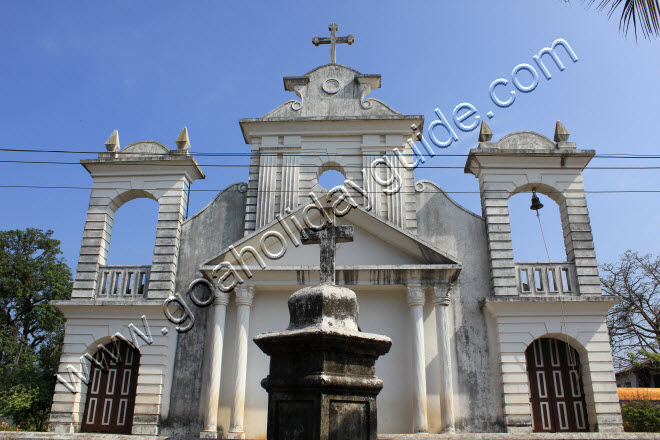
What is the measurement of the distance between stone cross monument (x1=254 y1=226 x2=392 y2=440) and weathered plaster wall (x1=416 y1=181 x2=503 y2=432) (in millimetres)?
8754

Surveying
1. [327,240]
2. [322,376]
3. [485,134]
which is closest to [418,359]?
[485,134]

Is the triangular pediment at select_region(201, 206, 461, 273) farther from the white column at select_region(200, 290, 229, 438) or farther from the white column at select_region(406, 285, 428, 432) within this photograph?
the white column at select_region(200, 290, 229, 438)

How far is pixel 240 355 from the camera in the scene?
13.8m

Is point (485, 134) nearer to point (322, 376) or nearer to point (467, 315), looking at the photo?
point (467, 315)

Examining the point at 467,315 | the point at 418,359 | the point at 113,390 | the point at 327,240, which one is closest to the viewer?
the point at 327,240

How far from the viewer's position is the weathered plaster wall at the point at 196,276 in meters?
14.3

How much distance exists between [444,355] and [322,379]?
30.0 ft

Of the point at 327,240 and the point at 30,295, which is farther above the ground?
the point at 30,295

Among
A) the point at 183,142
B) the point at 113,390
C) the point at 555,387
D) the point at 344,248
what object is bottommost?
the point at 113,390

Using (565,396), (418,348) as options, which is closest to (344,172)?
(418,348)

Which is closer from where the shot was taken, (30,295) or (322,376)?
(322,376)

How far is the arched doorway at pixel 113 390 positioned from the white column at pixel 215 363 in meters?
2.50

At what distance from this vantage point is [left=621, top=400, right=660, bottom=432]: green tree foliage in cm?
1480

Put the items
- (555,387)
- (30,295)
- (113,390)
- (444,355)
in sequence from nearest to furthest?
(444,355), (555,387), (113,390), (30,295)
